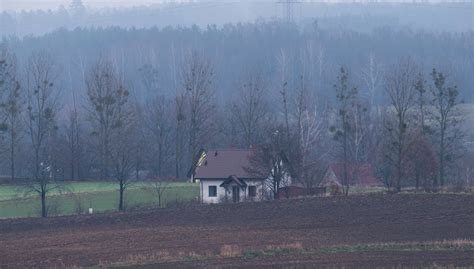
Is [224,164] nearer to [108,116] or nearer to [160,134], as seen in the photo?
[108,116]

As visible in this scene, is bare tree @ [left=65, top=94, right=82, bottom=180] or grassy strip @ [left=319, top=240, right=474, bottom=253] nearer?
grassy strip @ [left=319, top=240, right=474, bottom=253]

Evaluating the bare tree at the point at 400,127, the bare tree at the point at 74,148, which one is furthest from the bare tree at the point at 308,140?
the bare tree at the point at 74,148

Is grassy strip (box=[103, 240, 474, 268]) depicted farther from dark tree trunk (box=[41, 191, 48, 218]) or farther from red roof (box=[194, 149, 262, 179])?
red roof (box=[194, 149, 262, 179])

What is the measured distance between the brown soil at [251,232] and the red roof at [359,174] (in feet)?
34.4

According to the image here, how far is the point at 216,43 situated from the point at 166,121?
153ft

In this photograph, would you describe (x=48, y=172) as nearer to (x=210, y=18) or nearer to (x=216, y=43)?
(x=216, y=43)

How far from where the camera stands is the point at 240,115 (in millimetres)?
52406

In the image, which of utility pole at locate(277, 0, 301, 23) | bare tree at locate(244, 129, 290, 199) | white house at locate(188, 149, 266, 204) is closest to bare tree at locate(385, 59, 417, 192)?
bare tree at locate(244, 129, 290, 199)

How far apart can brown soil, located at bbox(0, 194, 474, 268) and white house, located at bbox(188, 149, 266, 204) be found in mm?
4963

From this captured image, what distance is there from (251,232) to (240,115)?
23.6 m

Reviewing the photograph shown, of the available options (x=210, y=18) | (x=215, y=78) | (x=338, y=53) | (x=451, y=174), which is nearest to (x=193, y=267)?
(x=451, y=174)

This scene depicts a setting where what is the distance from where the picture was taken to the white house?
40.8m

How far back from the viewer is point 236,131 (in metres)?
54.2

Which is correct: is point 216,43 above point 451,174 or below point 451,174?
above
